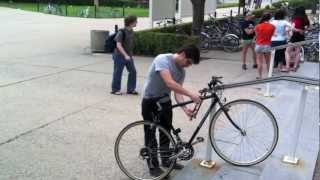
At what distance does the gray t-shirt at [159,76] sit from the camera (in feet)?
15.3

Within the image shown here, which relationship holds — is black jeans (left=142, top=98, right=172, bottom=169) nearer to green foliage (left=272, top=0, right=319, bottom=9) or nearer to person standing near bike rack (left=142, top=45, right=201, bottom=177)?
person standing near bike rack (left=142, top=45, right=201, bottom=177)

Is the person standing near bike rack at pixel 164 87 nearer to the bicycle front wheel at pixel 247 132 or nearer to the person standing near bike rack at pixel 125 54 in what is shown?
the bicycle front wheel at pixel 247 132

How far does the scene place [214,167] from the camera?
17.1 feet

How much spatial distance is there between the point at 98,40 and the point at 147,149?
418 inches

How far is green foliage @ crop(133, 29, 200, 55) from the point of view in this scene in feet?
47.1

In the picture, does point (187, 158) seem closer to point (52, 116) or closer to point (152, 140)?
point (152, 140)

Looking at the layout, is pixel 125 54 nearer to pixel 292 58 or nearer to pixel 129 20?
pixel 129 20

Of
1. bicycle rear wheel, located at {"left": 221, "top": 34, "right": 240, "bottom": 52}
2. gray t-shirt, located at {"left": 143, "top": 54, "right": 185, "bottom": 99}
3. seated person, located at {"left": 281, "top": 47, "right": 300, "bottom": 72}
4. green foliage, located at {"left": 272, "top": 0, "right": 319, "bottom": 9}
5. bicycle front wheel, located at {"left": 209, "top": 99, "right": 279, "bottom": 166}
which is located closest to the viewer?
gray t-shirt, located at {"left": 143, "top": 54, "right": 185, "bottom": 99}

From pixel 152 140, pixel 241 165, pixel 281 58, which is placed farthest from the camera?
pixel 281 58

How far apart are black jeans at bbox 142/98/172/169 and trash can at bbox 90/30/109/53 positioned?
1045cm

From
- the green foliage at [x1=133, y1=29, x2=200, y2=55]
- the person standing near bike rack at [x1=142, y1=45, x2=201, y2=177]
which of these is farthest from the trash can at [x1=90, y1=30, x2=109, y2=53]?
the person standing near bike rack at [x1=142, y1=45, x2=201, y2=177]

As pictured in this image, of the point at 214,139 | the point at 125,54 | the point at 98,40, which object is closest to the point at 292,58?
the point at 125,54

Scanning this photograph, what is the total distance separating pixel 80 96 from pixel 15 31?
14.7m

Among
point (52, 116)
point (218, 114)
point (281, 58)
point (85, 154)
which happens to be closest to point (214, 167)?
point (218, 114)
